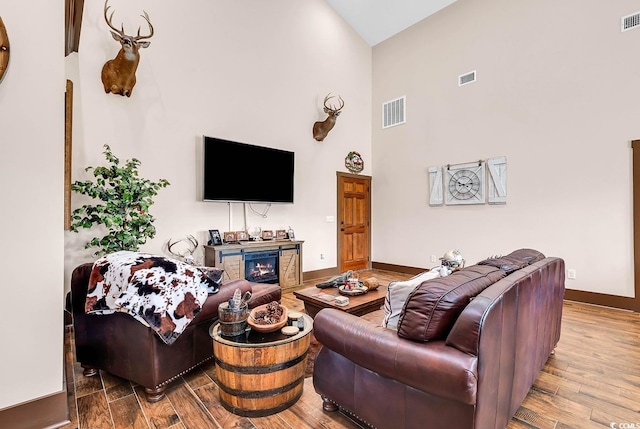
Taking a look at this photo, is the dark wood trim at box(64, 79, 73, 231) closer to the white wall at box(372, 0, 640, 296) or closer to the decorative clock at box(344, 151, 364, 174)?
the decorative clock at box(344, 151, 364, 174)

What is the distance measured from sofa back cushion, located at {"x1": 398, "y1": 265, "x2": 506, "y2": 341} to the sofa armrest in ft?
0.15

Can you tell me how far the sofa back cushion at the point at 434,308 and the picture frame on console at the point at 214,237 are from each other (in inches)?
130

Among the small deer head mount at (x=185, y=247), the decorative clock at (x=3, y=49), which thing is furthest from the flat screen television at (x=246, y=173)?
the decorative clock at (x=3, y=49)

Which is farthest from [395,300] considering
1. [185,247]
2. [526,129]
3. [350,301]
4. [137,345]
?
[526,129]

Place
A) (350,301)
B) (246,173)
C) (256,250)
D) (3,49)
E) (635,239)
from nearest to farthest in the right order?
(3,49) → (350,301) → (635,239) → (256,250) → (246,173)

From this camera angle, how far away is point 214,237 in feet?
13.8

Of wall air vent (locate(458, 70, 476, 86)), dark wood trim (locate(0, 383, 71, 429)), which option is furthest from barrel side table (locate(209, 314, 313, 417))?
wall air vent (locate(458, 70, 476, 86))

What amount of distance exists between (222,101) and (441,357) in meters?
4.39

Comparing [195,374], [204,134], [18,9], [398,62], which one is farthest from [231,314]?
[398,62]

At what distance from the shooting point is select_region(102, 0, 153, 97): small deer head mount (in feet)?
10.8

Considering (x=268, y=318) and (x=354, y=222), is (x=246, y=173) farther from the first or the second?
(x=268, y=318)

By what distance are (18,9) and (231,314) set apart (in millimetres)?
1986

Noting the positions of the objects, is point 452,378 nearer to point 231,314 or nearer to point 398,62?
point 231,314

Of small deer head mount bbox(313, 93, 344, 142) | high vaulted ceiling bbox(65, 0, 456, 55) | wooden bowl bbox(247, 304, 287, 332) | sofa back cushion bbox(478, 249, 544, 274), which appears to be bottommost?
wooden bowl bbox(247, 304, 287, 332)
